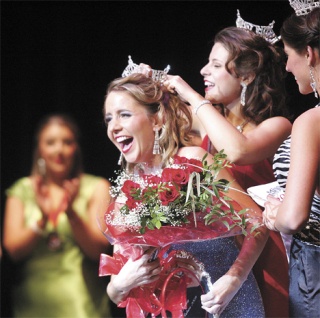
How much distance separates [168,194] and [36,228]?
73.6 inches

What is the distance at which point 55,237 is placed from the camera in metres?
4.19

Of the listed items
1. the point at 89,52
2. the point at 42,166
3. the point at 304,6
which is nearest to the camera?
the point at 304,6

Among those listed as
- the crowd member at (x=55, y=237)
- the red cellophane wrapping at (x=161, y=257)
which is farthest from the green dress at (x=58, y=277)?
the red cellophane wrapping at (x=161, y=257)

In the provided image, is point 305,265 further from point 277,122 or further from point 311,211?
point 277,122

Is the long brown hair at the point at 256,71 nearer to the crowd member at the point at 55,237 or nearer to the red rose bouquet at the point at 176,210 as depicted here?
the red rose bouquet at the point at 176,210

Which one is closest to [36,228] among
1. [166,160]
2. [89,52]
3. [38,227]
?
[38,227]

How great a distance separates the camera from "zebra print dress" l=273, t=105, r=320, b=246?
2.56 m

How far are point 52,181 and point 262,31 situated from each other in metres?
1.60

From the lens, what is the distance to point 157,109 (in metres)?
3.19

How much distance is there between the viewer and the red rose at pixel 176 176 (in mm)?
2539

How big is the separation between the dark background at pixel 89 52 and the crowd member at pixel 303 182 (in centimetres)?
82

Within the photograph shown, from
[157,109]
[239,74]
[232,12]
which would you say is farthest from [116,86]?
[232,12]

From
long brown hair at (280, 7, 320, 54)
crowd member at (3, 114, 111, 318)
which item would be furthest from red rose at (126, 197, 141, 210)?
crowd member at (3, 114, 111, 318)

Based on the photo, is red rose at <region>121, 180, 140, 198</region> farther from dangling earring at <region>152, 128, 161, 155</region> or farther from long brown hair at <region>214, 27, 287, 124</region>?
long brown hair at <region>214, 27, 287, 124</region>
